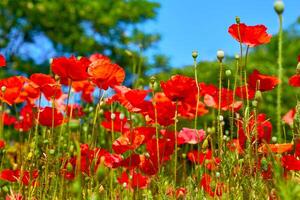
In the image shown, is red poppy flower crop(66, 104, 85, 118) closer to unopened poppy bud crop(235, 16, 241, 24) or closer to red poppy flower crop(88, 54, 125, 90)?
red poppy flower crop(88, 54, 125, 90)

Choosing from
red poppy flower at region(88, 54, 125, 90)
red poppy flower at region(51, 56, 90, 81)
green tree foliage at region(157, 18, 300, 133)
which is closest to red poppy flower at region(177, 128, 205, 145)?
red poppy flower at region(88, 54, 125, 90)

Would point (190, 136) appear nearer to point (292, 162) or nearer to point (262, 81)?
point (262, 81)

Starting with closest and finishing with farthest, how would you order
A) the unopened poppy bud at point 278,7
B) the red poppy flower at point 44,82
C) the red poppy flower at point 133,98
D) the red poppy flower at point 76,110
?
1. the unopened poppy bud at point 278,7
2. the red poppy flower at point 133,98
3. the red poppy flower at point 44,82
4. the red poppy flower at point 76,110

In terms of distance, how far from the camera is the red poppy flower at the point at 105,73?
115 inches

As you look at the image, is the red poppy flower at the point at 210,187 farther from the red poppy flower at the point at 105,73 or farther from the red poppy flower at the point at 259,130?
the red poppy flower at the point at 105,73

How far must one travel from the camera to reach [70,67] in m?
2.91

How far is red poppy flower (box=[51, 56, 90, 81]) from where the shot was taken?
2.90 meters

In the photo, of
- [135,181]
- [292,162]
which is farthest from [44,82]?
[292,162]

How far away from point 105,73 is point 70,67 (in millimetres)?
Result: 162

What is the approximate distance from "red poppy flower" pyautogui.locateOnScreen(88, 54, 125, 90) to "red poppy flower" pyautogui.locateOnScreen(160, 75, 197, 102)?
25 cm

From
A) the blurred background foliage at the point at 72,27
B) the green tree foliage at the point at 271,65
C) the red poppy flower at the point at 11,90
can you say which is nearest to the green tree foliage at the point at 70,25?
the blurred background foliage at the point at 72,27

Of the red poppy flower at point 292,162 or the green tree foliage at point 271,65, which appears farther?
the green tree foliage at point 271,65

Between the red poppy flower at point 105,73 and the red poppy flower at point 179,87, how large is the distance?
0.25 m

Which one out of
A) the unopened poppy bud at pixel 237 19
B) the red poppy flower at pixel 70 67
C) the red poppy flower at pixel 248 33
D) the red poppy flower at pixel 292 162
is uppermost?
the unopened poppy bud at pixel 237 19
